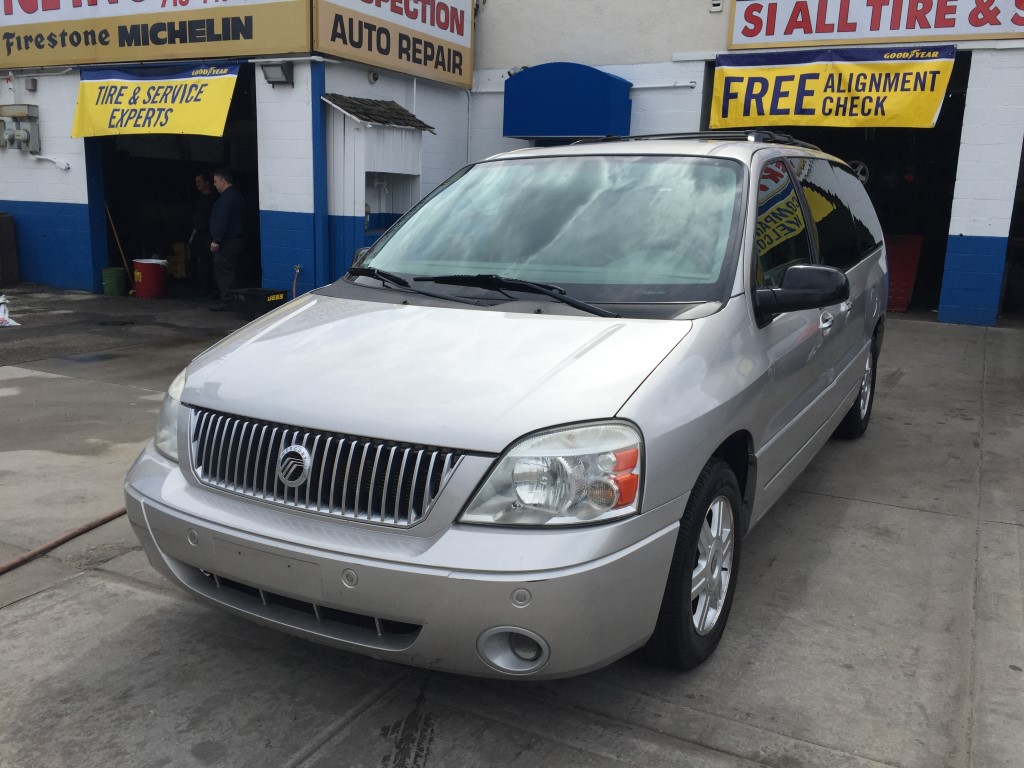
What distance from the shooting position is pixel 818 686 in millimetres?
3035

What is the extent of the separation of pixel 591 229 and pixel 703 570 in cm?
143

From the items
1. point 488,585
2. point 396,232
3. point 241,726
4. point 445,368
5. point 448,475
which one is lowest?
point 241,726

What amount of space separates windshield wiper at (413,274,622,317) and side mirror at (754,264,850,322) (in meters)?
0.63

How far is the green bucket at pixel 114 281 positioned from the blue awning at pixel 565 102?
595 cm

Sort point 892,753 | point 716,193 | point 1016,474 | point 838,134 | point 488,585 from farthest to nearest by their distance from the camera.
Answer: point 838,134 < point 1016,474 < point 716,193 < point 892,753 < point 488,585

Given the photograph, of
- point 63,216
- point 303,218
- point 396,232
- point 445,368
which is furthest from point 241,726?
point 63,216

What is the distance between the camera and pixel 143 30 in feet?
38.1

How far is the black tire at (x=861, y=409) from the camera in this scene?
19.0 feet

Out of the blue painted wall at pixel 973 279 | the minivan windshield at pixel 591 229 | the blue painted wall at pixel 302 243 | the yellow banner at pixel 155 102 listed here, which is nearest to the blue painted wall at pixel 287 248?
the blue painted wall at pixel 302 243

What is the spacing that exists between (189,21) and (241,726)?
34.9 ft

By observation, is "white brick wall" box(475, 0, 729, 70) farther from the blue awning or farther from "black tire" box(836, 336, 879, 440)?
"black tire" box(836, 336, 879, 440)

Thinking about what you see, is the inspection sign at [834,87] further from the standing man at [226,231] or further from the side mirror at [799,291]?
the side mirror at [799,291]

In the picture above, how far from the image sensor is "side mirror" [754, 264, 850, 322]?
3357mm

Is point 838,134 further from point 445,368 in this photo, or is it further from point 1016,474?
point 445,368
